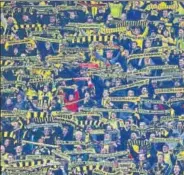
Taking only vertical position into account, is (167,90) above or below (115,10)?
below

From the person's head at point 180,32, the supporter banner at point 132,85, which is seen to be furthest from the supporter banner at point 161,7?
the supporter banner at point 132,85

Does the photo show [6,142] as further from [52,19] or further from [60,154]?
[52,19]

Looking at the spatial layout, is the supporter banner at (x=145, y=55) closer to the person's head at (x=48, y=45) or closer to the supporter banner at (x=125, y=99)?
the supporter banner at (x=125, y=99)

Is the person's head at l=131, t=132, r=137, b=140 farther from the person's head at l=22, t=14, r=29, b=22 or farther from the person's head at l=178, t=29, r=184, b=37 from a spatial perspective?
the person's head at l=22, t=14, r=29, b=22

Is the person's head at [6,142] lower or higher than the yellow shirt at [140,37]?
lower

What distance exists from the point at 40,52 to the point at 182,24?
2.26 feet

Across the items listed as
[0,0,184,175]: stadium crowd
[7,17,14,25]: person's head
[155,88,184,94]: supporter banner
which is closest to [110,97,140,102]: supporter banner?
[0,0,184,175]: stadium crowd

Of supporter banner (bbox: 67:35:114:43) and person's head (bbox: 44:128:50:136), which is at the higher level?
supporter banner (bbox: 67:35:114:43)

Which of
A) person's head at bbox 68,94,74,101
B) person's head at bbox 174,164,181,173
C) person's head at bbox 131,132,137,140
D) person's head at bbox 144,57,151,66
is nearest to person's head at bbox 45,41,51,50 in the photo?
person's head at bbox 68,94,74,101

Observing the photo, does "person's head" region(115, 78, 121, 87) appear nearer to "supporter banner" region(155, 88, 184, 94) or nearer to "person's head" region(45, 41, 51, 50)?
"supporter banner" region(155, 88, 184, 94)

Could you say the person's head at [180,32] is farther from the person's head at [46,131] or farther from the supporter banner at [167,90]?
the person's head at [46,131]

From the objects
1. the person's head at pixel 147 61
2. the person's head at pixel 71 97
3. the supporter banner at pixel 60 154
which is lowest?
the supporter banner at pixel 60 154

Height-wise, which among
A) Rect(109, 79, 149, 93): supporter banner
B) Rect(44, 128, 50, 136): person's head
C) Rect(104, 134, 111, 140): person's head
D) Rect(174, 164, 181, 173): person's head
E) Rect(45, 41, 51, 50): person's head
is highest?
Rect(45, 41, 51, 50): person's head

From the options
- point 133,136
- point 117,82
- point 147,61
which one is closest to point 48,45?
point 117,82
